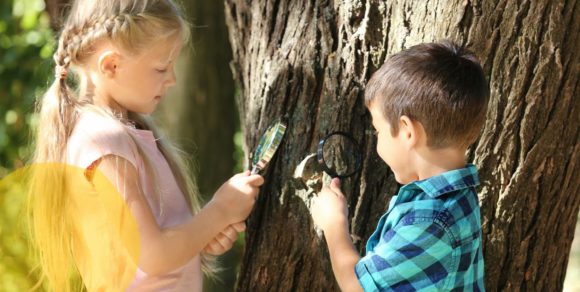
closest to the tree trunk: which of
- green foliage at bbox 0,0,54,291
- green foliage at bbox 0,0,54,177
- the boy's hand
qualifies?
the boy's hand

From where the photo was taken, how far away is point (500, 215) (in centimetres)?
280

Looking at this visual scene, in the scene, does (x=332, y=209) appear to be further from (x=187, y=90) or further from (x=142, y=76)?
(x=187, y=90)

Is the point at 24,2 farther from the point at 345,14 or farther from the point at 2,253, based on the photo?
the point at 345,14

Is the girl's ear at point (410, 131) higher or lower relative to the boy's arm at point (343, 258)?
higher

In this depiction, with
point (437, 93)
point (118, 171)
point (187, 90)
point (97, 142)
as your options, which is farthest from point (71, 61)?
point (187, 90)

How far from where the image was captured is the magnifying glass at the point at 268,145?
2821mm

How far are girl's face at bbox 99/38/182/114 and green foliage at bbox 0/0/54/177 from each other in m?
3.03

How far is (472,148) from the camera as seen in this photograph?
2.77 meters

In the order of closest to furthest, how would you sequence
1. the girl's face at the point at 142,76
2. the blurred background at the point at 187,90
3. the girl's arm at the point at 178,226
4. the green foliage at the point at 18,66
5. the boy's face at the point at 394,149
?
the boy's face at the point at 394,149
the girl's arm at the point at 178,226
the girl's face at the point at 142,76
the blurred background at the point at 187,90
the green foliage at the point at 18,66

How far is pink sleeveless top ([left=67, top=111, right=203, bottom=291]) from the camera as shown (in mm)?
2549

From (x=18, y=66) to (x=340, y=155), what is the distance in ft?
12.0

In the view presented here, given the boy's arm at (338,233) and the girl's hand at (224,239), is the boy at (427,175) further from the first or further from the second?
the girl's hand at (224,239)

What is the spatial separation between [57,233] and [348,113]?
3.45 ft

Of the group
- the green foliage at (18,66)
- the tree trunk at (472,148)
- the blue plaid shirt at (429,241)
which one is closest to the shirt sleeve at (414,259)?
the blue plaid shirt at (429,241)
